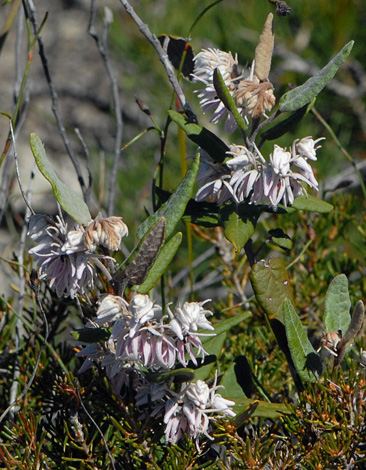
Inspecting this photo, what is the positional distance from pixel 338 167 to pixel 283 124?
1.39m

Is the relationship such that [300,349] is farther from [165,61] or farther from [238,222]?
[165,61]

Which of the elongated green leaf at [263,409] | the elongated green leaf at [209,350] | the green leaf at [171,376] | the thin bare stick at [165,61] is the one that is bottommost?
the elongated green leaf at [263,409]

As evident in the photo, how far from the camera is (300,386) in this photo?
667 mm

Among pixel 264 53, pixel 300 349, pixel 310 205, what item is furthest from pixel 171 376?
pixel 264 53

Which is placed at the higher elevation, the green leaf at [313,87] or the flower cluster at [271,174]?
the green leaf at [313,87]

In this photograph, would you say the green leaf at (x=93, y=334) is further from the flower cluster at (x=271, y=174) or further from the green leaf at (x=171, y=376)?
the flower cluster at (x=271, y=174)

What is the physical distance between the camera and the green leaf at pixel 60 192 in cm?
53

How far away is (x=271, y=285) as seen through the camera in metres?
0.63

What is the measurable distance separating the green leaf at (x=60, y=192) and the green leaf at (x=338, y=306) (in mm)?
286

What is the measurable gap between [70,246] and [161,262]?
0.28 ft

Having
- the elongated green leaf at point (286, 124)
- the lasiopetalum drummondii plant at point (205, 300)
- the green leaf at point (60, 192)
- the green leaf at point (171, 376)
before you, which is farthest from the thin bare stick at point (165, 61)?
the green leaf at point (171, 376)

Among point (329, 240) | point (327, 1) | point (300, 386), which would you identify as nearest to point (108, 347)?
point (300, 386)

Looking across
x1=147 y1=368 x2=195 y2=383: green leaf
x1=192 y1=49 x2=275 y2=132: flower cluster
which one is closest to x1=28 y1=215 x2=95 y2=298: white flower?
x1=147 y1=368 x2=195 y2=383: green leaf

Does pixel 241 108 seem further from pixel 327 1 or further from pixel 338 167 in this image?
pixel 327 1
